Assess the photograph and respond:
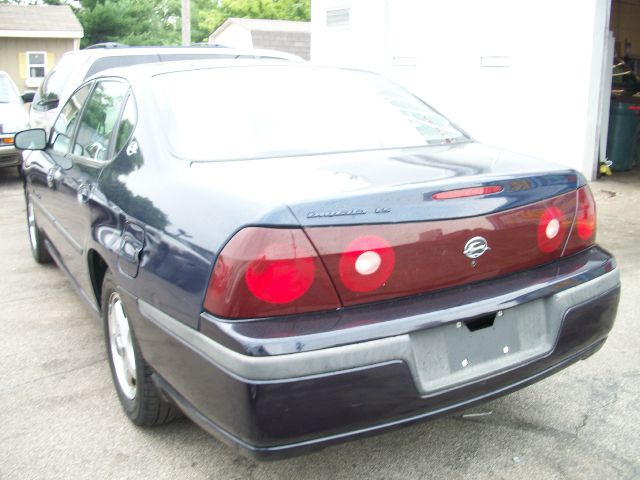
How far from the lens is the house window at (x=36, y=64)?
25.3m

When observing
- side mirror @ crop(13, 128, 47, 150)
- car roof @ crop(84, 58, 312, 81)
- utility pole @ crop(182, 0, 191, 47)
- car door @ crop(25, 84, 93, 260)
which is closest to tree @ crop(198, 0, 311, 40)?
utility pole @ crop(182, 0, 191, 47)

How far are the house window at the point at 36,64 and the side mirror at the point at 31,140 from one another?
2303cm

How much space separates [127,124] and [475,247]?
Result: 1648mm

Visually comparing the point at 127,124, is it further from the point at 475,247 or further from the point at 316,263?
the point at 475,247

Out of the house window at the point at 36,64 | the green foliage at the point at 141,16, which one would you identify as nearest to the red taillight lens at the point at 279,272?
the house window at the point at 36,64

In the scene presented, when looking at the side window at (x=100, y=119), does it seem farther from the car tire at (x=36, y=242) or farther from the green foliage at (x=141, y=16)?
the green foliage at (x=141, y=16)

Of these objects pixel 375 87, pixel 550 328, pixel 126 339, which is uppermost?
pixel 375 87

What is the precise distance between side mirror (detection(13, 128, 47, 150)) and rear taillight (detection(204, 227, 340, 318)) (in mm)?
2645

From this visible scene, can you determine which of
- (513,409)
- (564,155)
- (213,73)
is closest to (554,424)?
(513,409)

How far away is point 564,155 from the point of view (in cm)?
891

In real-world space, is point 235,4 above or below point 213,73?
above

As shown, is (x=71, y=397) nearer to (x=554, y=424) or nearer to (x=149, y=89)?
(x=149, y=89)

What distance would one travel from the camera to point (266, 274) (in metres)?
2.12

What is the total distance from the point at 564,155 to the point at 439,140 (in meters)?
6.21
